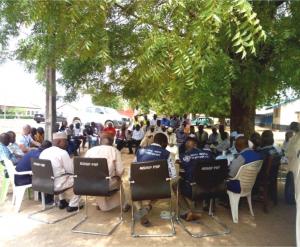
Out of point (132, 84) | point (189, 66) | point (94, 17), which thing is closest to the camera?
point (189, 66)

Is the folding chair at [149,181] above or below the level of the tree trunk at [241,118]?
below

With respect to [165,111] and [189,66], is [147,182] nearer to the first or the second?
[189,66]

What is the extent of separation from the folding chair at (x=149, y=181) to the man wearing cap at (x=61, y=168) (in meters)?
1.46

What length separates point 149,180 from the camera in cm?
484

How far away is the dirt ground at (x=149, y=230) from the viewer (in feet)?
15.2

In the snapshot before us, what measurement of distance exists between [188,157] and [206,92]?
1226 millimetres

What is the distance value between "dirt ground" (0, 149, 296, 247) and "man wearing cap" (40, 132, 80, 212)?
26 cm

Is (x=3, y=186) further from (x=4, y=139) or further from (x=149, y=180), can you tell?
(x=149, y=180)

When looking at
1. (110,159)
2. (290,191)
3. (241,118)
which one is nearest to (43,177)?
(110,159)

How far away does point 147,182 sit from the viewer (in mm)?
4840

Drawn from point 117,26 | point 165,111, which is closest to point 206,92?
point 117,26

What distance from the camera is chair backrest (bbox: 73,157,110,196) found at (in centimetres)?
502

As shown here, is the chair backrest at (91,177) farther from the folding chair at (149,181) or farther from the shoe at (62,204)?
the shoe at (62,204)

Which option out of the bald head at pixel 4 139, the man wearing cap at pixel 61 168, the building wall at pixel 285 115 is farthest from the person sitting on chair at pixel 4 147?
the building wall at pixel 285 115
